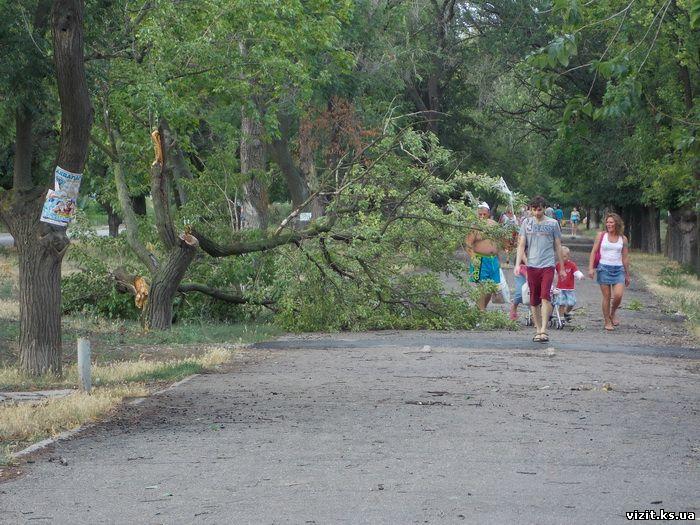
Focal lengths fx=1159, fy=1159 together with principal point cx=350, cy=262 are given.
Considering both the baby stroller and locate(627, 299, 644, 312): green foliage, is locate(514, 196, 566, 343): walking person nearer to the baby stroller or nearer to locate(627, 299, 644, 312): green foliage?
the baby stroller

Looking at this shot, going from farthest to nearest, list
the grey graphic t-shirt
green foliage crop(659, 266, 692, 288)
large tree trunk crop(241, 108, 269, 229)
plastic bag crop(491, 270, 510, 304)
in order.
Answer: green foliage crop(659, 266, 692, 288) → large tree trunk crop(241, 108, 269, 229) → plastic bag crop(491, 270, 510, 304) → the grey graphic t-shirt

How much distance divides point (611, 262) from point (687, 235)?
2377 cm

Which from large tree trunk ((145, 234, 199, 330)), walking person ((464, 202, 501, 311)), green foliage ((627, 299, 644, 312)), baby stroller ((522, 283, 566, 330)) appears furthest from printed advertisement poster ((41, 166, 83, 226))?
green foliage ((627, 299, 644, 312))

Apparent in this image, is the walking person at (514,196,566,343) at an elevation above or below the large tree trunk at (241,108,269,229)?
below

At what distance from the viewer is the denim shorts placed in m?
17.8

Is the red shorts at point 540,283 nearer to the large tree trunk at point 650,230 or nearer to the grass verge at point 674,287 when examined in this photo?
the grass verge at point 674,287

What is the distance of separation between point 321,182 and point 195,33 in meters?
3.01

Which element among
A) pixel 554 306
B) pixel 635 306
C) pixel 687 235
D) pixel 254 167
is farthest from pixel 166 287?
pixel 687 235

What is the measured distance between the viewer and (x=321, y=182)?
18.1 meters

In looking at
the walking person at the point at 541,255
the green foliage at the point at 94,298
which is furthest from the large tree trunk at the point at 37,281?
the green foliage at the point at 94,298

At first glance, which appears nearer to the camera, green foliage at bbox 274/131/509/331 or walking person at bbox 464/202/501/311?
green foliage at bbox 274/131/509/331

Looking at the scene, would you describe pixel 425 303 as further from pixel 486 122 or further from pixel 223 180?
pixel 486 122

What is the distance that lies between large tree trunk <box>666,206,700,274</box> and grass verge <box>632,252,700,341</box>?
0.50m

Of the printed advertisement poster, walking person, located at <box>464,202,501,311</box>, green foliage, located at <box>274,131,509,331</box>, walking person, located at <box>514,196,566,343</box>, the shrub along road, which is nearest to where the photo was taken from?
the shrub along road
